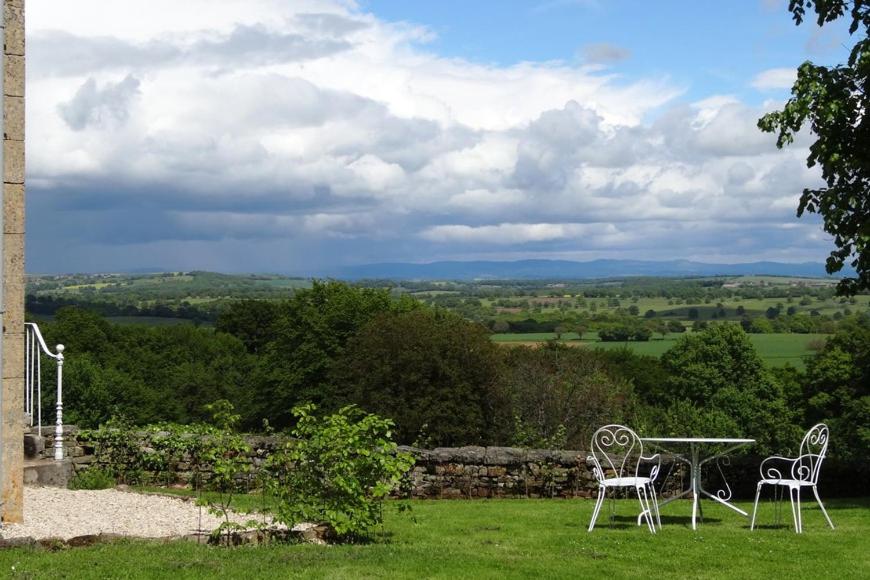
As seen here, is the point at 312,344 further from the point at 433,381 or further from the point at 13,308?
the point at 13,308

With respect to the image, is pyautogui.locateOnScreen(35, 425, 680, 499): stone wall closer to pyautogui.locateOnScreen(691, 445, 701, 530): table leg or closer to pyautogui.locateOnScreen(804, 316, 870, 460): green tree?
pyautogui.locateOnScreen(691, 445, 701, 530): table leg

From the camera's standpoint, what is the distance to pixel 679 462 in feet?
45.5

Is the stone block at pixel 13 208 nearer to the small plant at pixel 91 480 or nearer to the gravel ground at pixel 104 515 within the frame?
the gravel ground at pixel 104 515

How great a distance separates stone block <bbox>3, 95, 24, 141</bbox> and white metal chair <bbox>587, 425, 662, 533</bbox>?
6.72 metres

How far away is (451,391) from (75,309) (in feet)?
102


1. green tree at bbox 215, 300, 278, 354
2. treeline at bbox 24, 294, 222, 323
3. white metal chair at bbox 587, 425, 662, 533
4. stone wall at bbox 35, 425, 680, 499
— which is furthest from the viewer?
treeline at bbox 24, 294, 222, 323

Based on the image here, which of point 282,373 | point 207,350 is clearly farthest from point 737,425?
point 207,350

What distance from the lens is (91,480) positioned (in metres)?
12.0

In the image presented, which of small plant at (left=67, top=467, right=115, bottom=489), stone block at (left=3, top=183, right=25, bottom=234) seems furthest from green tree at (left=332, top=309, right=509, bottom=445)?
stone block at (left=3, top=183, right=25, bottom=234)

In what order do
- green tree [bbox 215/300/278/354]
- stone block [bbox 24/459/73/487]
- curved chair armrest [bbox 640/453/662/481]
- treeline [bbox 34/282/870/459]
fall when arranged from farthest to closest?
green tree [bbox 215/300/278/354] → treeline [bbox 34/282/870/459] → stone block [bbox 24/459/73/487] → curved chair armrest [bbox 640/453/662/481]

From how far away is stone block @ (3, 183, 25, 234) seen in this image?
8.73 meters

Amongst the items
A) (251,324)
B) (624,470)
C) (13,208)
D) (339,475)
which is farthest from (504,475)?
(251,324)

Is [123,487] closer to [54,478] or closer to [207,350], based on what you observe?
[54,478]

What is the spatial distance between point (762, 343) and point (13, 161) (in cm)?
6526
